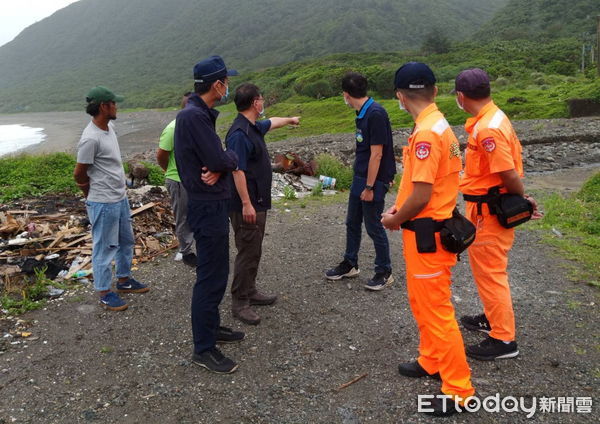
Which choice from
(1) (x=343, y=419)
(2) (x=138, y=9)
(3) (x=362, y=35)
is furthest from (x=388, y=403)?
(2) (x=138, y=9)

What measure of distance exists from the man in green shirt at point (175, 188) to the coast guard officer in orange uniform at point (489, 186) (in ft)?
11.4

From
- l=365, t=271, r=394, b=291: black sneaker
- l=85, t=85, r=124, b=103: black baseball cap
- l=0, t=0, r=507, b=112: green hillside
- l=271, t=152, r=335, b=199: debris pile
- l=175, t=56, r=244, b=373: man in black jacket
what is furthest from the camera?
l=0, t=0, r=507, b=112: green hillside

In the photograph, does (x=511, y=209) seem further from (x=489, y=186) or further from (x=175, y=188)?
(x=175, y=188)

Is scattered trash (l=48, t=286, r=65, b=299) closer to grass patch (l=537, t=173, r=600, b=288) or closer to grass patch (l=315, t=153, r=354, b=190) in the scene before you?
grass patch (l=537, t=173, r=600, b=288)

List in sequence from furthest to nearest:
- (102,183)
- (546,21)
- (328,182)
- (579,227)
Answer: (546,21) → (328,182) → (579,227) → (102,183)

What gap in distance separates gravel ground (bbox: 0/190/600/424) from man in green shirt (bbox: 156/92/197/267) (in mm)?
397

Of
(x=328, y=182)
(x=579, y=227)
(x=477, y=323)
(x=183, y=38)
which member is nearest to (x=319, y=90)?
(x=328, y=182)

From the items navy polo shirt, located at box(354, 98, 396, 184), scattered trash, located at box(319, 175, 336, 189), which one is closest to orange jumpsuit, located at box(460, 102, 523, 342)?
navy polo shirt, located at box(354, 98, 396, 184)

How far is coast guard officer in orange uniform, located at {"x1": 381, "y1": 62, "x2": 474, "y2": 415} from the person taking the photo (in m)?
3.20

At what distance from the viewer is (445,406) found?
3.37 m

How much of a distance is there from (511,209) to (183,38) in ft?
488

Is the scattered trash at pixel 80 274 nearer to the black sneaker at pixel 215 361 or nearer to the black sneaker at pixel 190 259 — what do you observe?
the black sneaker at pixel 190 259

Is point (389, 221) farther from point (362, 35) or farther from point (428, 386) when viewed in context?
point (362, 35)

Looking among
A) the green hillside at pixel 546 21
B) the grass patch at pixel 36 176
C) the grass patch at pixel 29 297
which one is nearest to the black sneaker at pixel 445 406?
the grass patch at pixel 29 297
